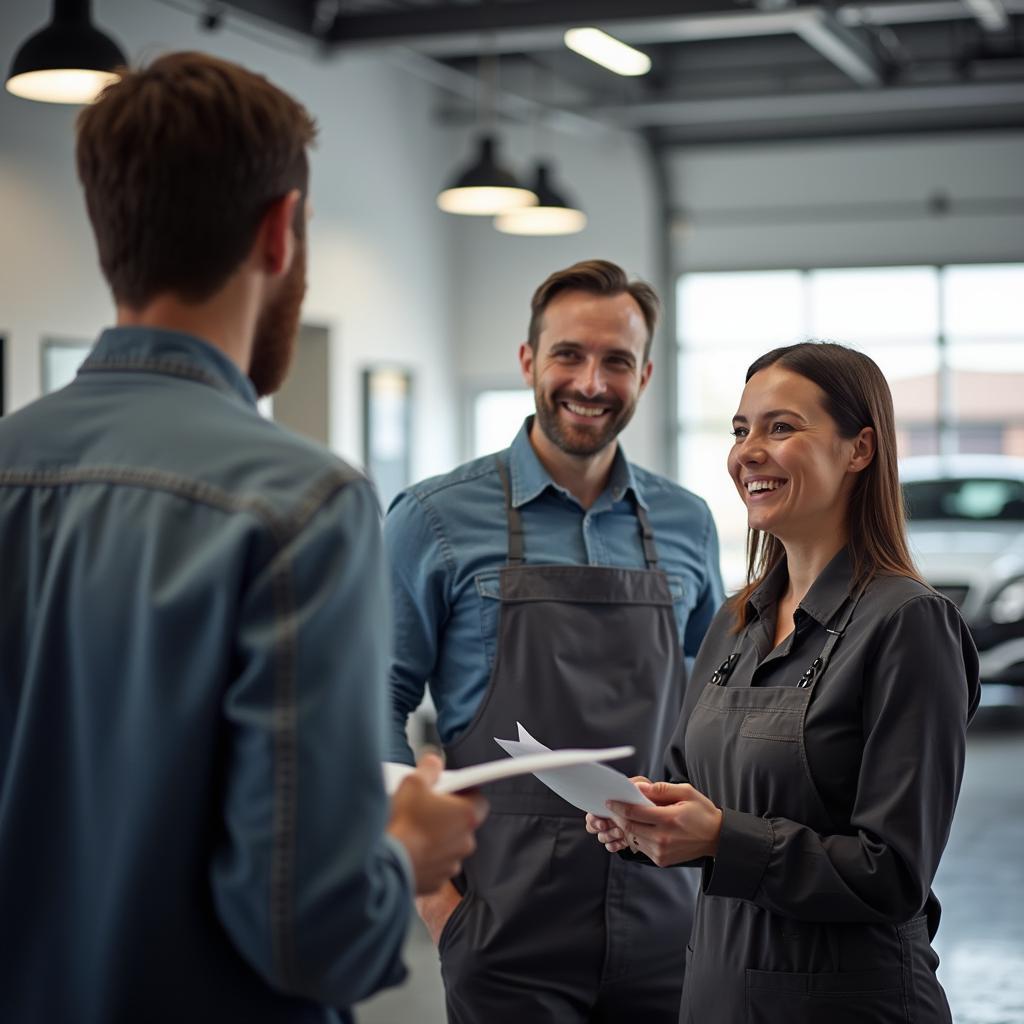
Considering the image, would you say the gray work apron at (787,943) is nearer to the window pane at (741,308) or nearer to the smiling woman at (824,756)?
the smiling woman at (824,756)

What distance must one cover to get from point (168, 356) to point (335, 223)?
30.2 feet

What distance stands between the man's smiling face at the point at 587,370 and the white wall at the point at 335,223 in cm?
500

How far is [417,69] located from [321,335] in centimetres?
203

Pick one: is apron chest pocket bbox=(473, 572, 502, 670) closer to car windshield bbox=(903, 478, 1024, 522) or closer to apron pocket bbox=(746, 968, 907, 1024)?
apron pocket bbox=(746, 968, 907, 1024)

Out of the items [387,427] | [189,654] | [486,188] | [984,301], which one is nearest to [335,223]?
[387,427]

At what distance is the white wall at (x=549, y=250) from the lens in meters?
12.4

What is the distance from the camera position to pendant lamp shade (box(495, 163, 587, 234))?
8.23 metres

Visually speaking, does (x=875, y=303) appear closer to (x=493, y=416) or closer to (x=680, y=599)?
(x=493, y=416)

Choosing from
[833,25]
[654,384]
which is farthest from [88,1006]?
[654,384]

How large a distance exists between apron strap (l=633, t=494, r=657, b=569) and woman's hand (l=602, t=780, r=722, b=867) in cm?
76

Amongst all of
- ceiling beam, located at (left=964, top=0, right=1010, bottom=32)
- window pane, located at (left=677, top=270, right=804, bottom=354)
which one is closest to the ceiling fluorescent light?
ceiling beam, located at (left=964, top=0, right=1010, bottom=32)

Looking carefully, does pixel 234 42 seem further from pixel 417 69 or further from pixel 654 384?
pixel 654 384

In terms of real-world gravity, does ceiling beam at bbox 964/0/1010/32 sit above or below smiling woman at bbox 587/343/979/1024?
above

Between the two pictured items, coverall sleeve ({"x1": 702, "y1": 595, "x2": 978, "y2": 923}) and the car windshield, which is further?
the car windshield
